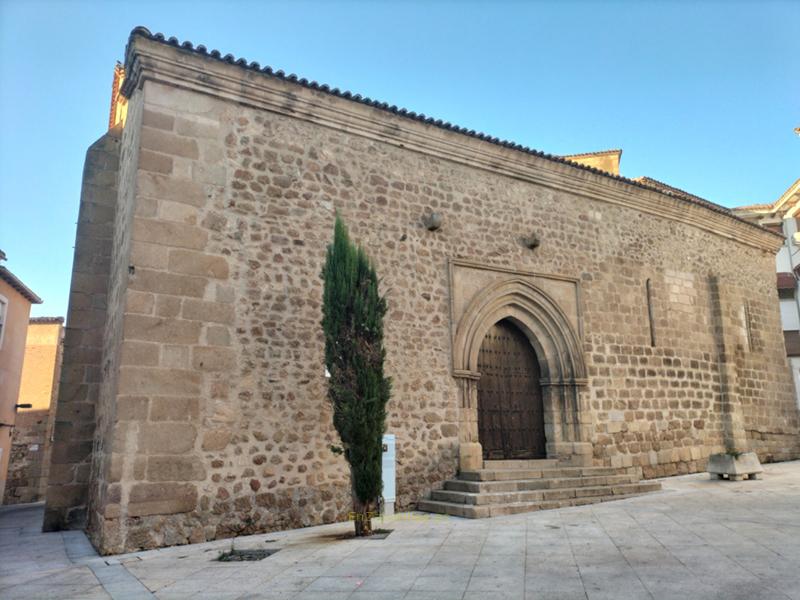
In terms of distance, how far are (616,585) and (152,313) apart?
5.29 m

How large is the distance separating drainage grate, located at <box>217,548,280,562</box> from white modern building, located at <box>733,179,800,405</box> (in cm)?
2326

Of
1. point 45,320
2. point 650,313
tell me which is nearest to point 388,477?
point 650,313

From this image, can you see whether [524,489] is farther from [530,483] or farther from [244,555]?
[244,555]

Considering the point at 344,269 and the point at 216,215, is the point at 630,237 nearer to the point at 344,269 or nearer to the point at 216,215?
the point at 344,269

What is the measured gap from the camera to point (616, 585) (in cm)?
398

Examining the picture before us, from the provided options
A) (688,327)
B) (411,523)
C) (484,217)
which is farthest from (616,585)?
(688,327)

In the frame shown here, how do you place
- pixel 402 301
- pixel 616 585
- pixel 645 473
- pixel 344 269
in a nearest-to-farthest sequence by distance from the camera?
pixel 616 585 < pixel 344 269 < pixel 402 301 < pixel 645 473

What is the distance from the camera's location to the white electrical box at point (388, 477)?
764cm

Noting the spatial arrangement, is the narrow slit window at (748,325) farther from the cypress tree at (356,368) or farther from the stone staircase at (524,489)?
the cypress tree at (356,368)

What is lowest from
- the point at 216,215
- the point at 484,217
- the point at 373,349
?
the point at 373,349

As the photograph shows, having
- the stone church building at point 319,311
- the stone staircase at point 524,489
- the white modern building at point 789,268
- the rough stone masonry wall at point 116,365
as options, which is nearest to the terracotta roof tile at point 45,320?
the stone church building at point 319,311

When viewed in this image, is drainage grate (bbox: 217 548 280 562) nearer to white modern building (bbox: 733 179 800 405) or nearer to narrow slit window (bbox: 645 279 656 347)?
narrow slit window (bbox: 645 279 656 347)

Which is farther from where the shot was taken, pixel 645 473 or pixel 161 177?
pixel 645 473

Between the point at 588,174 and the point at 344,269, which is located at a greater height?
the point at 588,174
